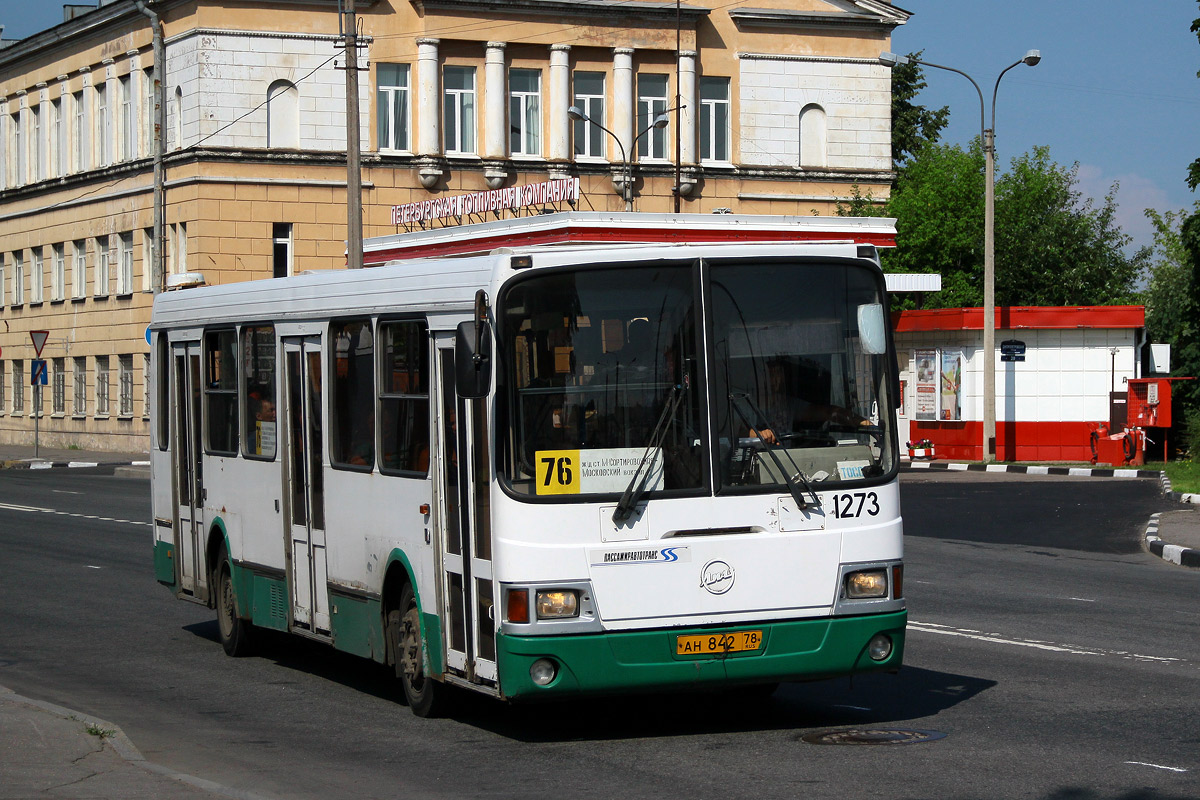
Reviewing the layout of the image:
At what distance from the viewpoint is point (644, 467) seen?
27.8 feet

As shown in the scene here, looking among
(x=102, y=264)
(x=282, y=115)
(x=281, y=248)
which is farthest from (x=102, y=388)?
(x=282, y=115)

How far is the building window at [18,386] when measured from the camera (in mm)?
59381

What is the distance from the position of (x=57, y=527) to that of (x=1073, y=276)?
46.7 meters

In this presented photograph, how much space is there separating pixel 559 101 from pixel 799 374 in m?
43.8

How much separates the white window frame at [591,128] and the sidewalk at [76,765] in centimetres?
4459

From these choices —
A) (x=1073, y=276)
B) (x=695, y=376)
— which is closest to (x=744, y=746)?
(x=695, y=376)

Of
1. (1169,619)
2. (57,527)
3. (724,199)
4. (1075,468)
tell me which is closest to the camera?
(1169,619)

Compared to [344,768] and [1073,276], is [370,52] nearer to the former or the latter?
[1073,276]

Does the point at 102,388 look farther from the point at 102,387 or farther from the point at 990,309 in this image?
the point at 990,309

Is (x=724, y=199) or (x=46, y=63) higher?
(x=46, y=63)

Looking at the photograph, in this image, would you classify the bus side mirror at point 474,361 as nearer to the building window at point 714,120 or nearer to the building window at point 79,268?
the building window at point 714,120

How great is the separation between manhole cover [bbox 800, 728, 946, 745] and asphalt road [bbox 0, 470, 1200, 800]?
0.28 feet

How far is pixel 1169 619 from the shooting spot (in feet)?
44.9

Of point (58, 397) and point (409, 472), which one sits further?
point (58, 397)
